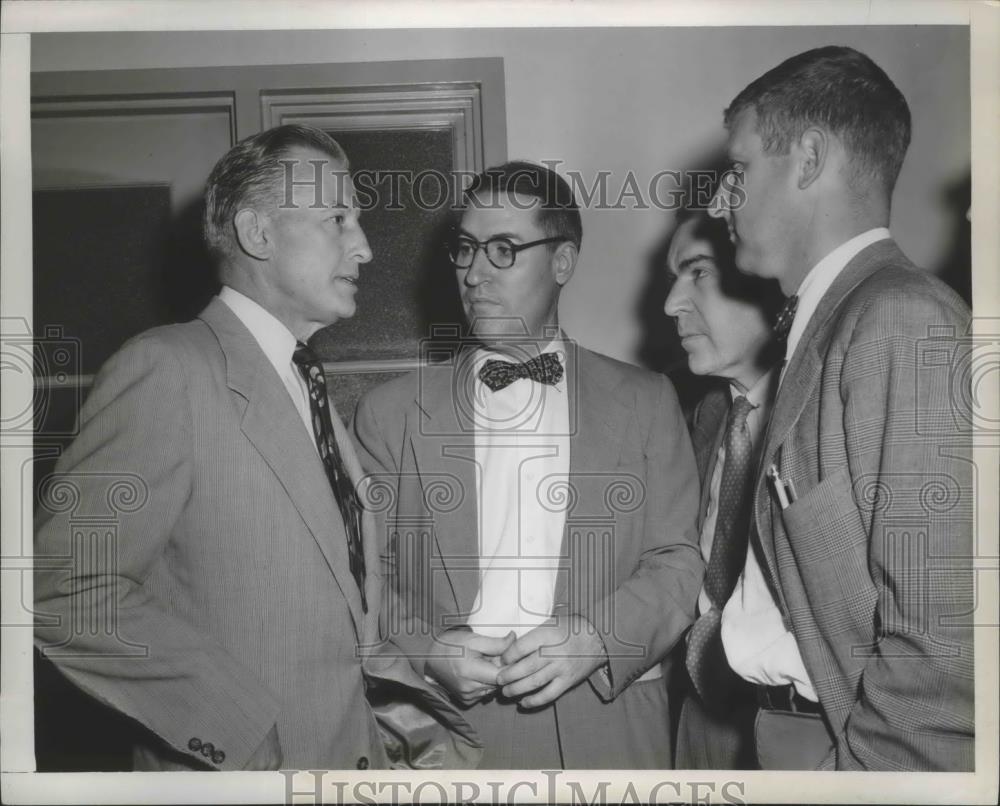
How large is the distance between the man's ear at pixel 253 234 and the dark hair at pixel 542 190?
44 cm

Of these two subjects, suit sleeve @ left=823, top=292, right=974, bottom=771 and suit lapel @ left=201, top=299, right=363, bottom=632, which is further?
suit lapel @ left=201, top=299, right=363, bottom=632

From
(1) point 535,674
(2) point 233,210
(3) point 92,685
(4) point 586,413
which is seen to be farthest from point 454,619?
(2) point 233,210

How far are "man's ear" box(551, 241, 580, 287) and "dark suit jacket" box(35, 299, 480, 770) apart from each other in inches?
25.3

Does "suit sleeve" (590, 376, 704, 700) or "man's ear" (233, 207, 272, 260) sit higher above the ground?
"man's ear" (233, 207, 272, 260)

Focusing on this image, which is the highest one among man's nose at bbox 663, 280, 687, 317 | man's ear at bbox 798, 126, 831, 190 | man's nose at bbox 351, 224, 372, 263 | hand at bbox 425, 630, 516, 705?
man's ear at bbox 798, 126, 831, 190

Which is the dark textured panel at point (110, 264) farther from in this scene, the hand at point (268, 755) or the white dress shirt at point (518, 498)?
the hand at point (268, 755)

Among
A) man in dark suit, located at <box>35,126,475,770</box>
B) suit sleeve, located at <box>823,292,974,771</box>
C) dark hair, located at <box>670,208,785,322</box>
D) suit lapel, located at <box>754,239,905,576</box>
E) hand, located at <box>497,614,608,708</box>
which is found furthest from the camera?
dark hair, located at <box>670,208,785,322</box>

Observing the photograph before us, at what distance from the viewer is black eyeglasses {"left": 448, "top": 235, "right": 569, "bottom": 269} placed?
7.29 ft

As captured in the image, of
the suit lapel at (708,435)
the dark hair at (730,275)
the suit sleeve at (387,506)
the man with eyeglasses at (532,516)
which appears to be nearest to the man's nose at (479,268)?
the man with eyeglasses at (532,516)

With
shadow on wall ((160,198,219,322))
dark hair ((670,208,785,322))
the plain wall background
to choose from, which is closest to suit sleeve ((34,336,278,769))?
shadow on wall ((160,198,219,322))

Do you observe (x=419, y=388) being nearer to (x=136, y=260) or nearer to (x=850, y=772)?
(x=136, y=260)

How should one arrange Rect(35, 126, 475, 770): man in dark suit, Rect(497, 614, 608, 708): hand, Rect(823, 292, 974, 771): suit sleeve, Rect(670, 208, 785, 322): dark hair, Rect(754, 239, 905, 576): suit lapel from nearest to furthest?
Rect(823, 292, 974, 771): suit sleeve, Rect(754, 239, 905, 576): suit lapel, Rect(35, 126, 475, 770): man in dark suit, Rect(497, 614, 608, 708): hand, Rect(670, 208, 785, 322): dark hair

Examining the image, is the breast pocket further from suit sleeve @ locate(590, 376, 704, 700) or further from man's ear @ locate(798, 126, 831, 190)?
man's ear @ locate(798, 126, 831, 190)

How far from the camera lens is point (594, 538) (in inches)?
85.5
